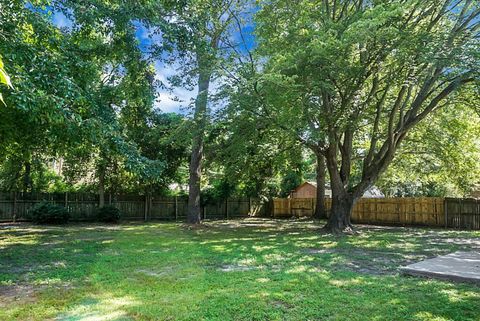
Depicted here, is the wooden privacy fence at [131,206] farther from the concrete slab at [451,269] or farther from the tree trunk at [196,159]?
the concrete slab at [451,269]

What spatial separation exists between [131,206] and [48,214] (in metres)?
4.33

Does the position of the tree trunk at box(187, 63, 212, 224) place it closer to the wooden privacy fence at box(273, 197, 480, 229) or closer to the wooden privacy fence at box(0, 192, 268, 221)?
the wooden privacy fence at box(0, 192, 268, 221)

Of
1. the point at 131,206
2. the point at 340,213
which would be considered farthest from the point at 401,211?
the point at 131,206

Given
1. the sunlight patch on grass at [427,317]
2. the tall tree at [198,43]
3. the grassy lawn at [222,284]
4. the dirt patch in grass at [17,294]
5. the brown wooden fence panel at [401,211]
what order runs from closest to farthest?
1. the sunlight patch on grass at [427,317]
2. the grassy lawn at [222,284]
3. the dirt patch in grass at [17,294]
4. the tall tree at [198,43]
5. the brown wooden fence panel at [401,211]

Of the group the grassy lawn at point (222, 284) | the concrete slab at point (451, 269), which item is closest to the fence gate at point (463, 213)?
the grassy lawn at point (222, 284)

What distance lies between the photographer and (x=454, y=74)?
978 centimetres

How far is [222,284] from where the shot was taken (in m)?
5.10

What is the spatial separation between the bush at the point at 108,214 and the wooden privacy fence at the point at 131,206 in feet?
2.34

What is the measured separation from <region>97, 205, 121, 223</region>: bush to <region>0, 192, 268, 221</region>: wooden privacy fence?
0.71m

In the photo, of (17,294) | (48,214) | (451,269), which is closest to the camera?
(17,294)

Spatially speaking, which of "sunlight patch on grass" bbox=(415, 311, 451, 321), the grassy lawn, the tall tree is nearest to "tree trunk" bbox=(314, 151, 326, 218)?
the tall tree

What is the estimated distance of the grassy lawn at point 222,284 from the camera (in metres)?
3.91

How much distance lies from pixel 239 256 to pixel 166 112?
43.8ft

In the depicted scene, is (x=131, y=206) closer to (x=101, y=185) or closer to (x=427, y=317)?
(x=101, y=185)
